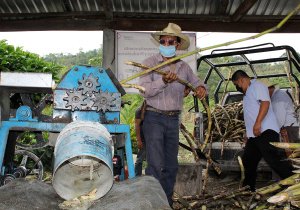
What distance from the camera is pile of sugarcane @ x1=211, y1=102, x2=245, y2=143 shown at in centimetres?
681

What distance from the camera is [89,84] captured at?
3.09 m

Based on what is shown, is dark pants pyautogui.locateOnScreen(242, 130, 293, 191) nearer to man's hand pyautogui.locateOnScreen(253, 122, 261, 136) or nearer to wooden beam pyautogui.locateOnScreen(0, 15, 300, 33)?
man's hand pyautogui.locateOnScreen(253, 122, 261, 136)

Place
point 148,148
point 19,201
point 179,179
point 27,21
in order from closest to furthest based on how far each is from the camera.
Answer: point 19,201
point 148,148
point 179,179
point 27,21

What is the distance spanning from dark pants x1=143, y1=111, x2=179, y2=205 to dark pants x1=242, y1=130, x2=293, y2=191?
149 cm

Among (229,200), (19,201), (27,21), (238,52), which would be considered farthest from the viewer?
(27,21)

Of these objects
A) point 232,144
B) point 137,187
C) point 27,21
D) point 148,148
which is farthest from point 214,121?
point 137,187

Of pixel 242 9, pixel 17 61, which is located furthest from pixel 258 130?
pixel 17 61

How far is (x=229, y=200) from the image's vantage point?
488cm

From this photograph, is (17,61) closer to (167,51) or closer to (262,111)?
(167,51)

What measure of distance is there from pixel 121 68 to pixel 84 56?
40218 mm

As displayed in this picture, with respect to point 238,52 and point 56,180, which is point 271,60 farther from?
point 56,180

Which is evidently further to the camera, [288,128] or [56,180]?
[288,128]

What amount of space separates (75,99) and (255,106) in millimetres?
3264

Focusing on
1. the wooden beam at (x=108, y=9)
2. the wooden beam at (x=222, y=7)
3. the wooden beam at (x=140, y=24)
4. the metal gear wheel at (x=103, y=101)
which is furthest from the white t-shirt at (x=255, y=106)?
the metal gear wheel at (x=103, y=101)
